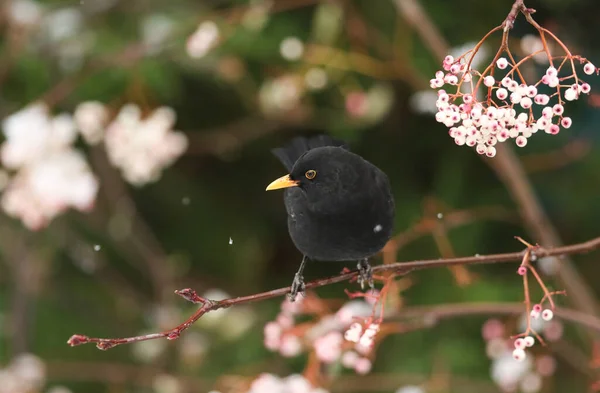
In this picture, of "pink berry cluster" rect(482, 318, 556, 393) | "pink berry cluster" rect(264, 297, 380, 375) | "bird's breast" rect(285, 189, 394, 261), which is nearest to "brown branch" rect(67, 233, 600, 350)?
"bird's breast" rect(285, 189, 394, 261)

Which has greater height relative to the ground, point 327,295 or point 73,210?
point 73,210

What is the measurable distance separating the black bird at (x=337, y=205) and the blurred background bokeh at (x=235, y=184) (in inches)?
12.5

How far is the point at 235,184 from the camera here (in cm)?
114

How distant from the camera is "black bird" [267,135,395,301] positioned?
0.39 m

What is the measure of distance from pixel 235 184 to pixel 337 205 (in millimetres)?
753

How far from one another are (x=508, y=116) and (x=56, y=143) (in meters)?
0.72

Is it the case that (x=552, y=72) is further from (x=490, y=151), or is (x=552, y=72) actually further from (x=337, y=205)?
(x=337, y=205)

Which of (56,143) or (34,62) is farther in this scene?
(34,62)

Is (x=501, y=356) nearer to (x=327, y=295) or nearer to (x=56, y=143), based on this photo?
(x=327, y=295)

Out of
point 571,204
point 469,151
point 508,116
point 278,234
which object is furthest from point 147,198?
point 508,116

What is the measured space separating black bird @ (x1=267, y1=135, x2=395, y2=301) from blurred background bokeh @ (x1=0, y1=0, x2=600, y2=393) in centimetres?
32

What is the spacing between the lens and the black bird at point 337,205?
389 mm

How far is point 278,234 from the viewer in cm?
115

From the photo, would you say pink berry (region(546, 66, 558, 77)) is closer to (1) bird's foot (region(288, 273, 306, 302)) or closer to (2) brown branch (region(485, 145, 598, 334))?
(1) bird's foot (region(288, 273, 306, 302))
